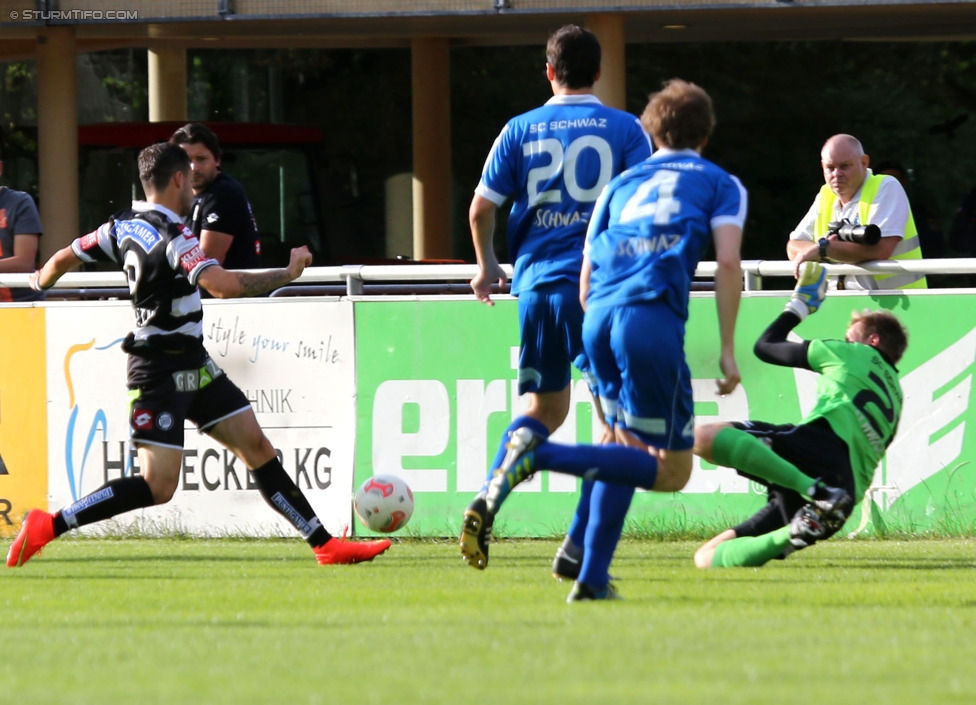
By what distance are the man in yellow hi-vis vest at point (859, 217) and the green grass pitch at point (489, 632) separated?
1.54 meters

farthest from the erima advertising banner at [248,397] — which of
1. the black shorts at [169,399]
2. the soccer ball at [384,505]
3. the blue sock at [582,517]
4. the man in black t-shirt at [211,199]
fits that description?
the blue sock at [582,517]

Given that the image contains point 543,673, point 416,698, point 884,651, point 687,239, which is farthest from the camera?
point 687,239

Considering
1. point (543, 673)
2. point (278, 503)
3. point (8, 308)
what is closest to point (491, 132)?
point (8, 308)

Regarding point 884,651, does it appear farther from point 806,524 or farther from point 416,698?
point 806,524

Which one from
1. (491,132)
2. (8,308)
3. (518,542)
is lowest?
(518,542)

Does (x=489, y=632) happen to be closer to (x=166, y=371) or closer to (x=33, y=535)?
(x=166, y=371)

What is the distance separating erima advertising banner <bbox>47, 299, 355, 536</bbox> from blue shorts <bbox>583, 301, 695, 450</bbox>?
3.42 meters

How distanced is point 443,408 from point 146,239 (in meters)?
2.31

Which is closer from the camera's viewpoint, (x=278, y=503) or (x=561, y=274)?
(x=561, y=274)

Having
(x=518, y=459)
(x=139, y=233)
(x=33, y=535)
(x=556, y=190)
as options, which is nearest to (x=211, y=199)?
(x=139, y=233)

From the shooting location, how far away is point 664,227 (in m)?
5.88

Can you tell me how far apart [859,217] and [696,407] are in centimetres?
135

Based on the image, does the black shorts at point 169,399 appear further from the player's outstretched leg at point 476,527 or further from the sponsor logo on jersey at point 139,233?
the player's outstretched leg at point 476,527

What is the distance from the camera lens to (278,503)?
7699 millimetres
